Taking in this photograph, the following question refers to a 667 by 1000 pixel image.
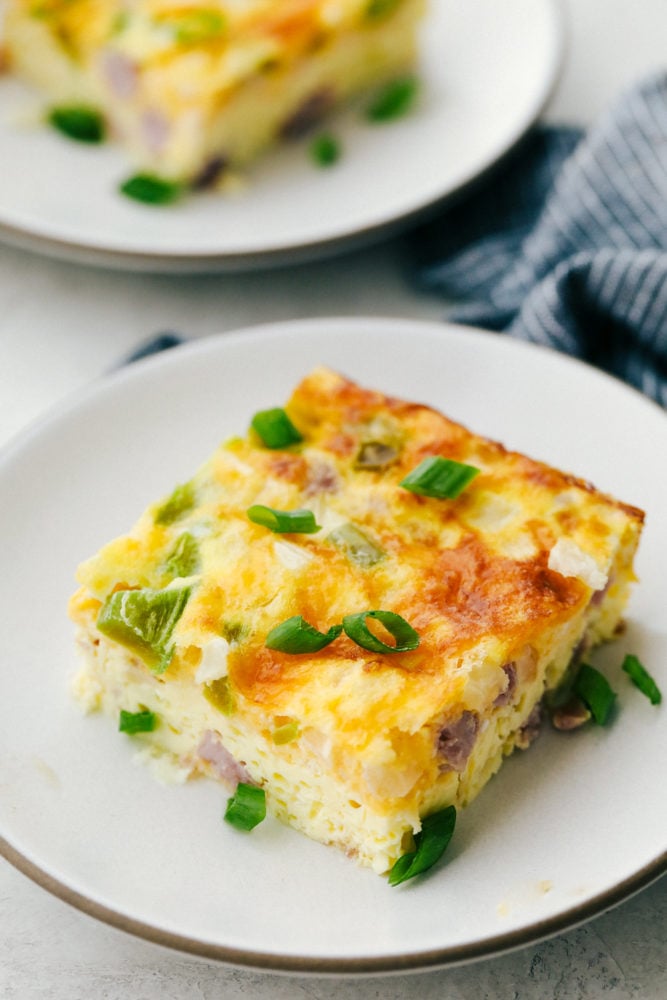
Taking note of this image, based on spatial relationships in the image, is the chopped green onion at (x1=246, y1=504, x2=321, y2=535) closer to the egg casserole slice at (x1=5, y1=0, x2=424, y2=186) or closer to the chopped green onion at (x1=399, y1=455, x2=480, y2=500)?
the chopped green onion at (x1=399, y1=455, x2=480, y2=500)

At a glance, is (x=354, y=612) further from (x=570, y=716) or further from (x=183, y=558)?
(x=570, y=716)

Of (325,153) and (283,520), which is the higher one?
(283,520)

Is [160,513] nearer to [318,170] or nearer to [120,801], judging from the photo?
[120,801]

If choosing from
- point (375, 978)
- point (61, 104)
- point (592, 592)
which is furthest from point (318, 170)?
point (375, 978)

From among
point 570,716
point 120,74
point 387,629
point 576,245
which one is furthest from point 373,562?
point 120,74

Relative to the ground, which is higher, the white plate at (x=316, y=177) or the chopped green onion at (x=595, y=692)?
the white plate at (x=316, y=177)

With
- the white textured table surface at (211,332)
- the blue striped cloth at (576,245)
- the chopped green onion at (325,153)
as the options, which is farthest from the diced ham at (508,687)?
the chopped green onion at (325,153)

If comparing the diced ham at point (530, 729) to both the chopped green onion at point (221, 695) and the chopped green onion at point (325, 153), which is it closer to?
the chopped green onion at point (221, 695)
